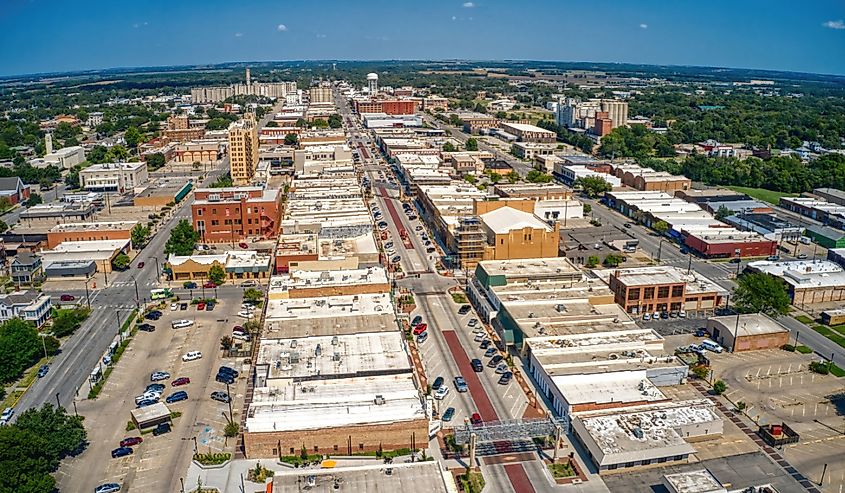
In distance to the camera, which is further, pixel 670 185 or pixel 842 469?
pixel 670 185

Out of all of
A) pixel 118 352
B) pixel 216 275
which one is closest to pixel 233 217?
pixel 216 275

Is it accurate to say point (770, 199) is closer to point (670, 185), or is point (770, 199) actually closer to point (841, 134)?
point (670, 185)

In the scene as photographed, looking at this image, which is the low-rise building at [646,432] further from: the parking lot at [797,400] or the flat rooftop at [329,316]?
the flat rooftop at [329,316]

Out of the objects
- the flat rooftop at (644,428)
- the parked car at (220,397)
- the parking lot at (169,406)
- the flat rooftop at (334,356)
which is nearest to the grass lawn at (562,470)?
the flat rooftop at (644,428)

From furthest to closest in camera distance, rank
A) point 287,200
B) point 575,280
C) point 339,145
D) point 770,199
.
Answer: point 339,145
point 770,199
point 287,200
point 575,280

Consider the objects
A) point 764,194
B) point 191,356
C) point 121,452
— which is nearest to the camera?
point 121,452

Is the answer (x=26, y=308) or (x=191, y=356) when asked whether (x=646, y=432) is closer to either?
(x=191, y=356)

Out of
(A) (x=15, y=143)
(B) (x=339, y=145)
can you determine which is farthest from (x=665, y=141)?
(A) (x=15, y=143)
